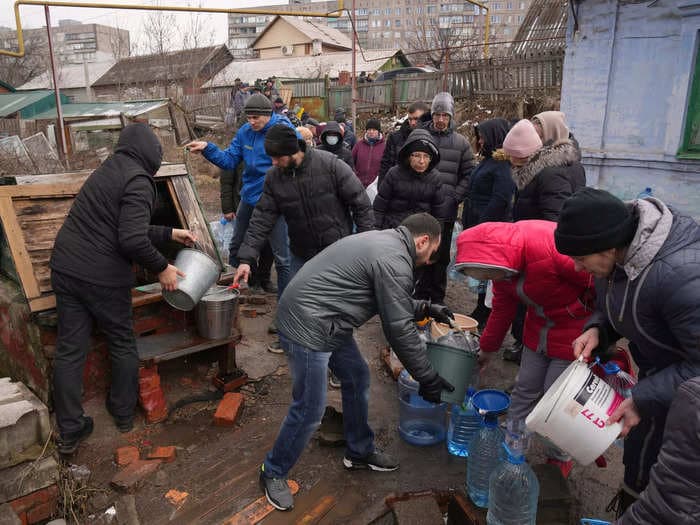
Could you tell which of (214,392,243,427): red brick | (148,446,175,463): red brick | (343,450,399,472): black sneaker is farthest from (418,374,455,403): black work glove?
(148,446,175,463): red brick

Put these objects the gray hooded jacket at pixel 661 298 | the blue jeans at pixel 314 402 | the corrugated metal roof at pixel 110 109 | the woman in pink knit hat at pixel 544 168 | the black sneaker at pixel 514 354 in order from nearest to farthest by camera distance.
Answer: the gray hooded jacket at pixel 661 298, the blue jeans at pixel 314 402, the woman in pink knit hat at pixel 544 168, the black sneaker at pixel 514 354, the corrugated metal roof at pixel 110 109

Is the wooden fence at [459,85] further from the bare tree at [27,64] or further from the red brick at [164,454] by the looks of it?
the bare tree at [27,64]

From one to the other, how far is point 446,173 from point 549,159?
166 centimetres

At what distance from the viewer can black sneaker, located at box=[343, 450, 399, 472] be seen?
3.40m

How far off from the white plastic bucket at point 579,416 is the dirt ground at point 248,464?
34.7 inches

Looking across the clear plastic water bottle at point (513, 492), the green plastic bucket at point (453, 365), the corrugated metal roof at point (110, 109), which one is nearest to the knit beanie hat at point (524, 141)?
the green plastic bucket at point (453, 365)

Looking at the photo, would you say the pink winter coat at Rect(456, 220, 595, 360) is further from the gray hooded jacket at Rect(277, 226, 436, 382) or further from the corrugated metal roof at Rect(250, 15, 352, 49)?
the corrugated metal roof at Rect(250, 15, 352, 49)

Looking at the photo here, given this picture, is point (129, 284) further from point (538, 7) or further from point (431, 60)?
point (431, 60)

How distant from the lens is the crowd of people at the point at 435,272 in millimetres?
1879

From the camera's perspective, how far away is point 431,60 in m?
29.2

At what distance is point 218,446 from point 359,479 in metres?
1.06

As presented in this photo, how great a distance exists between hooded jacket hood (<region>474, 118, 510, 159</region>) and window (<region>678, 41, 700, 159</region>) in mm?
2936

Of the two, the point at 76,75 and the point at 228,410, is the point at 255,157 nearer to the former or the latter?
the point at 228,410

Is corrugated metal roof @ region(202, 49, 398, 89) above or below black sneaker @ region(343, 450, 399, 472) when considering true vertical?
above
